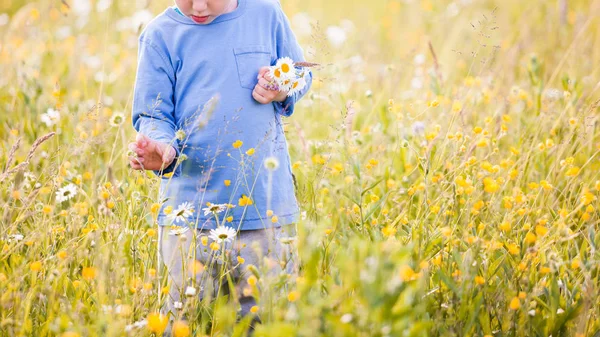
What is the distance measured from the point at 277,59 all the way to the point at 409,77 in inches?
91.5

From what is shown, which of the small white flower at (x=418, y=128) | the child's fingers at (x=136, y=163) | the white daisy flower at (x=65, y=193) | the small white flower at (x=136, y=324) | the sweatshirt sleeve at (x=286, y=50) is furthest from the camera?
the small white flower at (x=418, y=128)

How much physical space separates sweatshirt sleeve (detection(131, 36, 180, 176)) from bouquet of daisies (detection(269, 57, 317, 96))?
0.32 metres

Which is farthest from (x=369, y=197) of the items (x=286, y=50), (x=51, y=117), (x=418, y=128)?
(x=51, y=117)

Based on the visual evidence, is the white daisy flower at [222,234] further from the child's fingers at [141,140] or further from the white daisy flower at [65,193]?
the white daisy flower at [65,193]

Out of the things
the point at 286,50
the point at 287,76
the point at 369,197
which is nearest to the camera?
the point at 287,76

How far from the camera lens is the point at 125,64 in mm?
4633

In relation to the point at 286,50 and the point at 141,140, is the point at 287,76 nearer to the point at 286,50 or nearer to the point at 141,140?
the point at 286,50

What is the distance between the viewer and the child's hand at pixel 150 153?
179 centimetres

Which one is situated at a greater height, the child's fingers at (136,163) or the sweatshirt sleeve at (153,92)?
the sweatshirt sleeve at (153,92)

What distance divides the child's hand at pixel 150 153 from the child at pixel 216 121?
0.02 metres

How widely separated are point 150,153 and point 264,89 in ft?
1.27

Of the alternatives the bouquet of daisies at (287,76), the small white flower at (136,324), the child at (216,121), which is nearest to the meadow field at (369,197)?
the small white flower at (136,324)

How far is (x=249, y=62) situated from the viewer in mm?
1961

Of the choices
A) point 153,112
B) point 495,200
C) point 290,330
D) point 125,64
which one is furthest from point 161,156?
point 125,64
